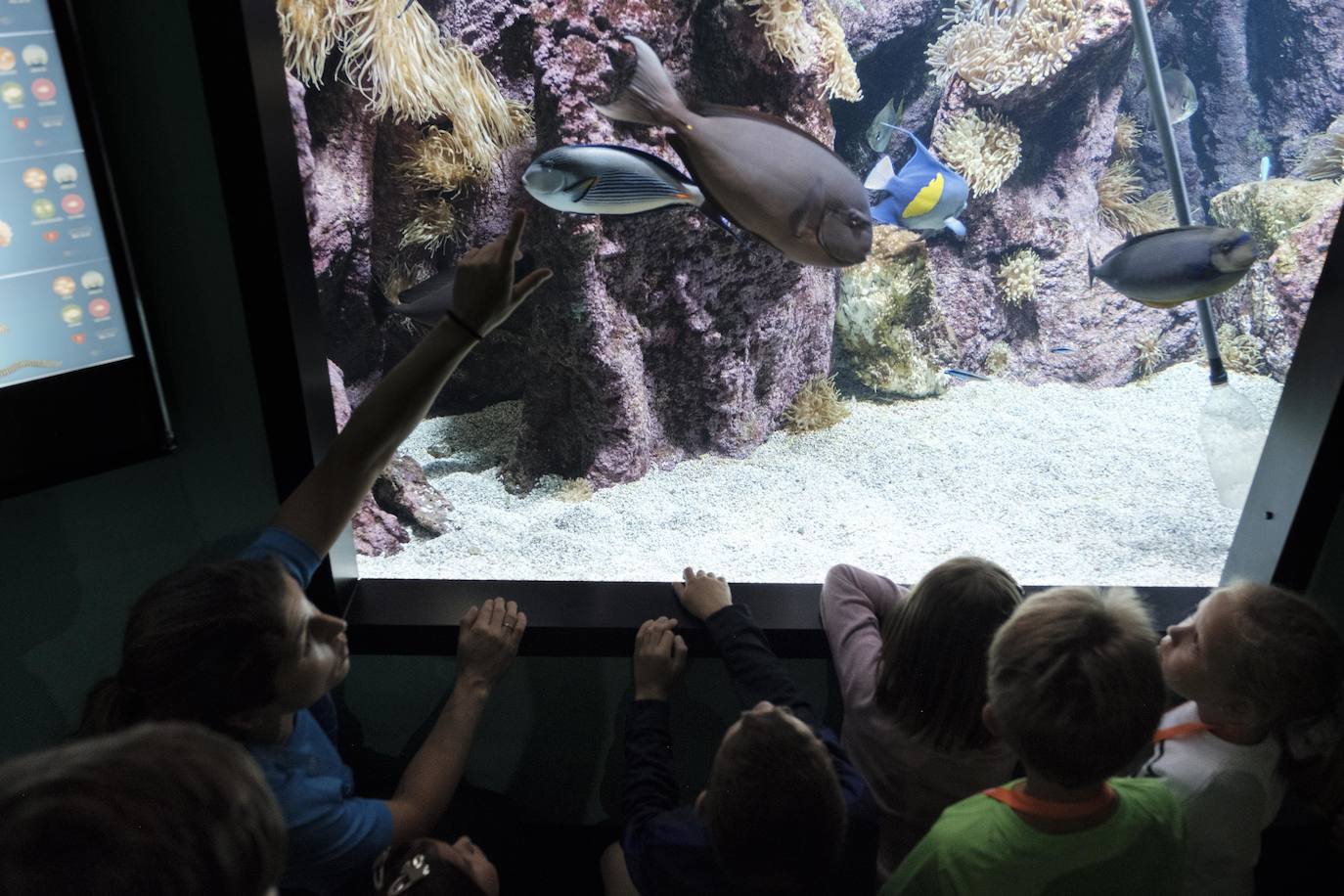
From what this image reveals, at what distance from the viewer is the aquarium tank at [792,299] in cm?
247

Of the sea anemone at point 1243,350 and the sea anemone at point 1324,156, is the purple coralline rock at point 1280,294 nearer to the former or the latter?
the sea anemone at point 1243,350

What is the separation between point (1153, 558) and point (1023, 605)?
5.43ft

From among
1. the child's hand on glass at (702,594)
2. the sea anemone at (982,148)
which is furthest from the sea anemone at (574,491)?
the sea anemone at (982,148)

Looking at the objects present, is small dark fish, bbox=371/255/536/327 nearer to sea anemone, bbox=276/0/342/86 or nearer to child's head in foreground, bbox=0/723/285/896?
sea anemone, bbox=276/0/342/86

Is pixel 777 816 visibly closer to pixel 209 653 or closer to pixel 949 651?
pixel 949 651

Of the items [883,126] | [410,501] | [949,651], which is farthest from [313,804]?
[883,126]

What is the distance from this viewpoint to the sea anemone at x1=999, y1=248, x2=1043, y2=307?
13.8ft

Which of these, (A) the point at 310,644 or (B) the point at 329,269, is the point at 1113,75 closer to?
(B) the point at 329,269

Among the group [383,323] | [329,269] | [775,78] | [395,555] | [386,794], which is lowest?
[386,794]

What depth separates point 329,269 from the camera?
9.87 feet

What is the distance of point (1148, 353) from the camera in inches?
167

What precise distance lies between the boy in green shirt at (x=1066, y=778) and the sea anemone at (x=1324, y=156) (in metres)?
4.93

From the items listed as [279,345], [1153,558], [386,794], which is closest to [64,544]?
[279,345]

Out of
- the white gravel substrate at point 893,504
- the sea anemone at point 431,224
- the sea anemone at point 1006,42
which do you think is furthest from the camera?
the sea anemone at point 1006,42
